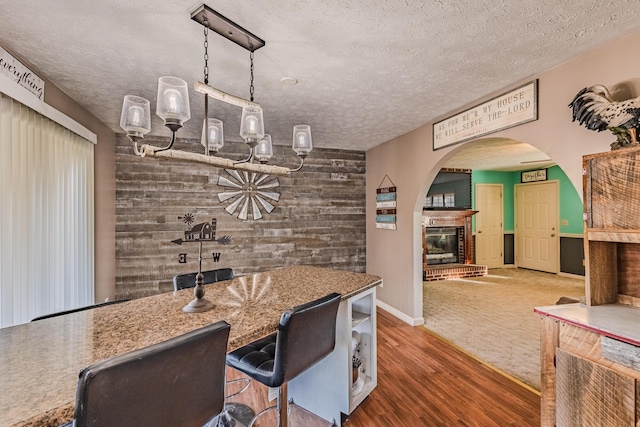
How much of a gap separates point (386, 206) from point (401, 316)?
1.49 m

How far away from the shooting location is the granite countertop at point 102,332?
78 cm

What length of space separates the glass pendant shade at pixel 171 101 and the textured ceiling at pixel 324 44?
0.37 metres

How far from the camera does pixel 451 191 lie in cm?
687

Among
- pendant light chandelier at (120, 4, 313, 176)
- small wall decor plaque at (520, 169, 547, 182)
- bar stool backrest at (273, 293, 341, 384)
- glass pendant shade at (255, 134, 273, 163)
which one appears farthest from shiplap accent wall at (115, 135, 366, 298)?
A: small wall decor plaque at (520, 169, 547, 182)

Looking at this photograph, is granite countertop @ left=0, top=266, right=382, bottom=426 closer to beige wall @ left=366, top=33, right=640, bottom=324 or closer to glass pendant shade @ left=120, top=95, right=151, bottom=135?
glass pendant shade @ left=120, top=95, right=151, bottom=135

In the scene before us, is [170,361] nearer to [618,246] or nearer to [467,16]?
[467,16]

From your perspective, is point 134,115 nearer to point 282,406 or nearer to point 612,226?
point 282,406

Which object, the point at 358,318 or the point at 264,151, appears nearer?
the point at 358,318

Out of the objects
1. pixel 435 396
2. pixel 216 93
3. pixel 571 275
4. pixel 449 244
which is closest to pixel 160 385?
pixel 216 93

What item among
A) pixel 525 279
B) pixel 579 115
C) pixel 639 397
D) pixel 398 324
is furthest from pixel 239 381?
pixel 525 279

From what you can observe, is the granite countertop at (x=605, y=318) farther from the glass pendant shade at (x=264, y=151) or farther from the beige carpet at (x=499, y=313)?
the glass pendant shade at (x=264, y=151)

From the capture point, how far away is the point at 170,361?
2.99 feet

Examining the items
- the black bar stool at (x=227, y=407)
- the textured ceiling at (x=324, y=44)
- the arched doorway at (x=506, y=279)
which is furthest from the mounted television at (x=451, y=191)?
the black bar stool at (x=227, y=407)

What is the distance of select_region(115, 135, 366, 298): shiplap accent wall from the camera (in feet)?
12.5
